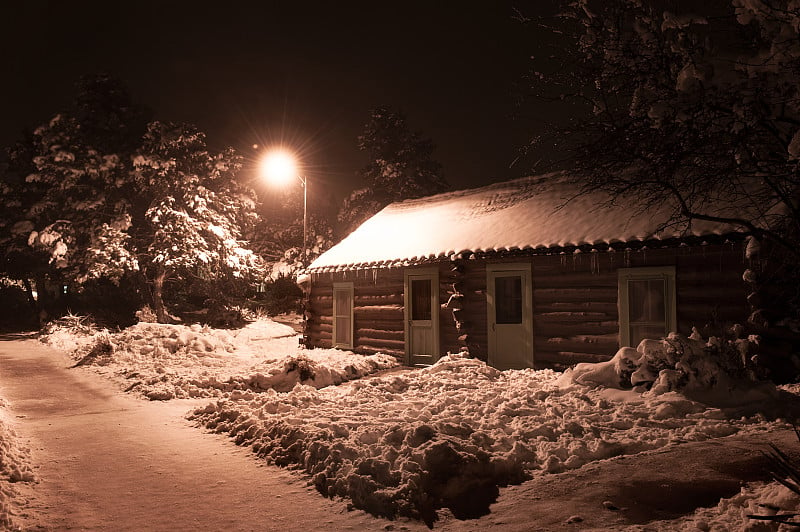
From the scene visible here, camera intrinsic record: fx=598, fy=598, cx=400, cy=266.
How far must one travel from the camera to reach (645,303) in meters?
12.1

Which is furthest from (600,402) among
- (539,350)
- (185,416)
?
(185,416)

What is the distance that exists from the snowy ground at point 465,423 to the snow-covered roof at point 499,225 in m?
2.91

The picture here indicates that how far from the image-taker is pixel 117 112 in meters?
30.7

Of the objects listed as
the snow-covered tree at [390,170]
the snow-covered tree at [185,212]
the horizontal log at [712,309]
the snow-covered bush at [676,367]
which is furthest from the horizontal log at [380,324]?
the snow-covered tree at [390,170]

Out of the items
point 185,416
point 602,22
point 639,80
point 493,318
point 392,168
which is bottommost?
point 185,416

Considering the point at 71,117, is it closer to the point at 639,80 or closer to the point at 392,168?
the point at 392,168

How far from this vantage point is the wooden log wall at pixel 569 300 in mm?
11172

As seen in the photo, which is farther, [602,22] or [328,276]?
[328,276]

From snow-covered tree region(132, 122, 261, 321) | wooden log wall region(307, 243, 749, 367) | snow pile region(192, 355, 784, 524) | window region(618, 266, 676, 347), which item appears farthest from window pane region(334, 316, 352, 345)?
snow-covered tree region(132, 122, 261, 321)

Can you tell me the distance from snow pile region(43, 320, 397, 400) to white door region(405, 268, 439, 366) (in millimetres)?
731

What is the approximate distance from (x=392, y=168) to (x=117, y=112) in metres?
16.2

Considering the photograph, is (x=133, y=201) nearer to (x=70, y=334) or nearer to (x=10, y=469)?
(x=70, y=334)

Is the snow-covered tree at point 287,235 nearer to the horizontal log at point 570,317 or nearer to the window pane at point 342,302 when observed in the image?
the window pane at point 342,302

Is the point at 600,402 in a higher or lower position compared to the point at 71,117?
lower
